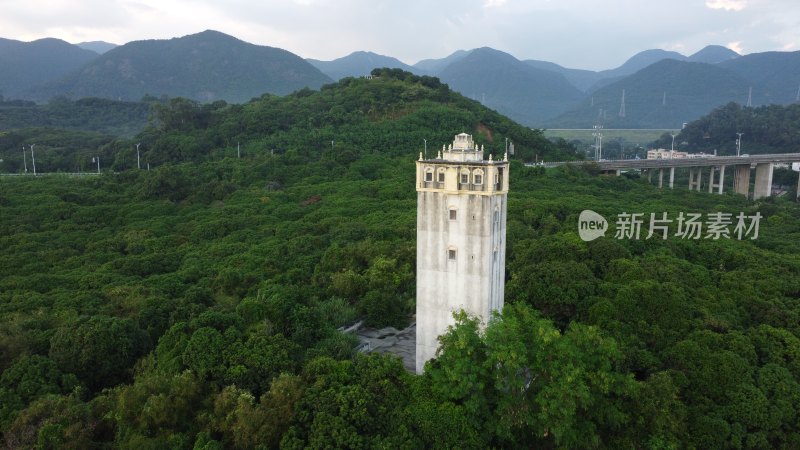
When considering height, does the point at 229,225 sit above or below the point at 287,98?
below

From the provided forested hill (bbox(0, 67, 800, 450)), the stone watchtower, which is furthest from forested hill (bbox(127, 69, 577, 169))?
the stone watchtower

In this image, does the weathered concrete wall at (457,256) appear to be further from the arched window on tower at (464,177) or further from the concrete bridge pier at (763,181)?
the concrete bridge pier at (763,181)

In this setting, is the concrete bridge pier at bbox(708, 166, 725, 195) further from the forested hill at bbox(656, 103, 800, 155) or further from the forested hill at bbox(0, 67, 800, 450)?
the forested hill at bbox(656, 103, 800, 155)

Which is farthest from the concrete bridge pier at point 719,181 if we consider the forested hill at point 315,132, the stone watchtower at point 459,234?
the stone watchtower at point 459,234

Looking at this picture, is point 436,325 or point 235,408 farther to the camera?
point 436,325

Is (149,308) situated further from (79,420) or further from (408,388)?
(408,388)

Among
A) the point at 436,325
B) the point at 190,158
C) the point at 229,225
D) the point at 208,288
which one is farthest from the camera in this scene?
the point at 190,158

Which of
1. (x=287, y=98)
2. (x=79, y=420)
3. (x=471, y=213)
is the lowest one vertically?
(x=79, y=420)

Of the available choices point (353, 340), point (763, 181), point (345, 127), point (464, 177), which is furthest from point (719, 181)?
point (464, 177)

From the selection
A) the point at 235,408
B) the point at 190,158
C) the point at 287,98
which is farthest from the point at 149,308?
the point at 287,98
